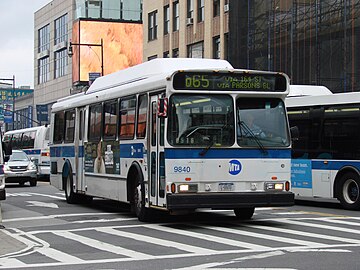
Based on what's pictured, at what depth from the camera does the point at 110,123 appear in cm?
1906

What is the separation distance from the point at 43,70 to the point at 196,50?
55474 millimetres

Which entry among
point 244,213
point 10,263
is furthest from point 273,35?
point 10,263

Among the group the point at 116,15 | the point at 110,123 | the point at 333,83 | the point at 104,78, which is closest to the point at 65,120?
the point at 104,78

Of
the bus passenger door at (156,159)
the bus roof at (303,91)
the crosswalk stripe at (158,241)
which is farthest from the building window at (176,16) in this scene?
the crosswalk stripe at (158,241)

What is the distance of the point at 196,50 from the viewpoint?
4994 cm

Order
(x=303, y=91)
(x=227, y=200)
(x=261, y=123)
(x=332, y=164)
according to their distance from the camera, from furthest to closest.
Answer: (x=303, y=91)
(x=332, y=164)
(x=261, y=123)
(x=227, y=200)

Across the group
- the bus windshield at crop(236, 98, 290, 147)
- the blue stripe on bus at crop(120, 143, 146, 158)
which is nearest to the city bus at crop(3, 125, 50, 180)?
the blue stripe on bus at crop(120, 143, 146, 158)

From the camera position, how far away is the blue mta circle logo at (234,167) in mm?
15320

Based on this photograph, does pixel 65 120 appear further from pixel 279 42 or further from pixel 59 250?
pixel 279 42

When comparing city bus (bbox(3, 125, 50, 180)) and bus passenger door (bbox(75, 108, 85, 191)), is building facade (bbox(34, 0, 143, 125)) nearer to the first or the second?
city bus (bbox(3, 125, 50, 180))

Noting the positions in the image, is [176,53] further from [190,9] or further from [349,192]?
[349,192]

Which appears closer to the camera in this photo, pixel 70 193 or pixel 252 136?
pixel 252 136

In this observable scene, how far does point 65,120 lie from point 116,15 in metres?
65.6

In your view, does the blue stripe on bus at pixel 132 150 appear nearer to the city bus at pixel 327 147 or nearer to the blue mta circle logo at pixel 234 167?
the blue mta circle logo at pixel 234 167
